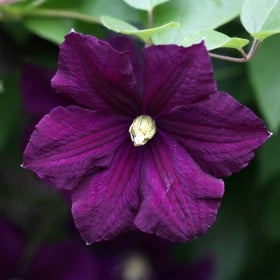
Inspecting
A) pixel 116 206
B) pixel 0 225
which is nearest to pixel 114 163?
pixel 116 206

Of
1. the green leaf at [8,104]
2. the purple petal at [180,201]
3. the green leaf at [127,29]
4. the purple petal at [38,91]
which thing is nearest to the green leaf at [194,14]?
the green leaf at [127,29]

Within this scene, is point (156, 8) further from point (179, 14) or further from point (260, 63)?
point (260, 63)

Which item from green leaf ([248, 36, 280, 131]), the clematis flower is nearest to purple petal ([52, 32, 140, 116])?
the clematis flower

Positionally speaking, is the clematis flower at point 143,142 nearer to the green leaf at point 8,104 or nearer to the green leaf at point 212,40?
the green leaf at point 212,40

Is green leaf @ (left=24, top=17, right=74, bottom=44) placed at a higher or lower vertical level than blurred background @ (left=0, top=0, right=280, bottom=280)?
higher

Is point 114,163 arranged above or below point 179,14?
below

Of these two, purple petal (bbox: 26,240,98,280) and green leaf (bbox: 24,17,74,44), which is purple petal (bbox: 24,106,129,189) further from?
purple petal (bbox: 26,240,98,280)

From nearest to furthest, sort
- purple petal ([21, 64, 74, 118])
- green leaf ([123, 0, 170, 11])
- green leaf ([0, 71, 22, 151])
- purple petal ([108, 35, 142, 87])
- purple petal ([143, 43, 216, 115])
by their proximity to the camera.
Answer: purple petal ([143, 43, 216, 115])
green leaf ([123, 0, 170, 11])
purple petal ([108, 35, 142, 87])
purple petal ([21, 64, 74, 118])
green leaf ([0, 71, 22, 151])
